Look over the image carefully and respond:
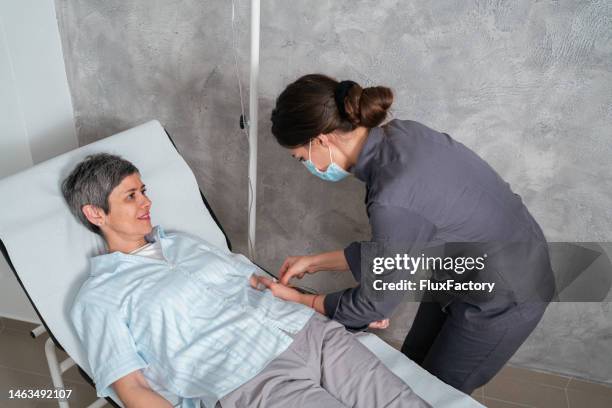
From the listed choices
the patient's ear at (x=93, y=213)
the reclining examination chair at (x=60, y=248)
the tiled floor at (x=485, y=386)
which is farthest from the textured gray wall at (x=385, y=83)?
the patient's ear at (x=93, y=213)

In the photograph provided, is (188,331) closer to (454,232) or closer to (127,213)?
(127,213)

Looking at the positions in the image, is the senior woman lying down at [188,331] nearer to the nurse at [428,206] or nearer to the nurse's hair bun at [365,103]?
the nurse at [428,206]

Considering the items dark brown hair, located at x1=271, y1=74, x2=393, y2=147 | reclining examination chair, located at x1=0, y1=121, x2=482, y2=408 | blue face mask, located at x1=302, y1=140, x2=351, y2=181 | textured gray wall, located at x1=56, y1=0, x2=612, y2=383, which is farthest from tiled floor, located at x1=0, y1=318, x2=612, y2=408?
dark brown hair, located at x1=271, y1=74, x2=393, y2=147

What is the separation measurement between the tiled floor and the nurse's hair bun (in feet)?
4.68

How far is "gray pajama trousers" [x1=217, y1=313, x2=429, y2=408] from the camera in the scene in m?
1.30

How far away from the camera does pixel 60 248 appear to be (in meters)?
1.50

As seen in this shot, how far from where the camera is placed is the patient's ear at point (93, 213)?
1.50 metres

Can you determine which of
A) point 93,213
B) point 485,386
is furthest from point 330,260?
point 485,386

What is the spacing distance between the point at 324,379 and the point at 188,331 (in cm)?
41

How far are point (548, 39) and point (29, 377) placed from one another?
2245 mm

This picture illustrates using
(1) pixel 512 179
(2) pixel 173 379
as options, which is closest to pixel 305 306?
(2) pixel 173 379

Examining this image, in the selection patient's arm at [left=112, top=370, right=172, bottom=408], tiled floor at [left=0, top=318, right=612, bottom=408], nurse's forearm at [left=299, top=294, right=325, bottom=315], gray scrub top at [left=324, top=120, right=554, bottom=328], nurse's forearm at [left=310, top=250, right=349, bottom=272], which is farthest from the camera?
tiled floor at [left=0, top=318, right=612, bottom=408]

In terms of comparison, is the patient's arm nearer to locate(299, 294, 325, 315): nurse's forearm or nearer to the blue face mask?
locate(299, 294, 325, 315): nurse's forearm

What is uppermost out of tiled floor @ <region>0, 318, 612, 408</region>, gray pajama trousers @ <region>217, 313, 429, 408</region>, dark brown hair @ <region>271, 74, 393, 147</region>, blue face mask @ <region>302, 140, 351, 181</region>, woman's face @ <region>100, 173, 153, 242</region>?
dark brown hair @ <region>271, 74, 393, 147</region>
